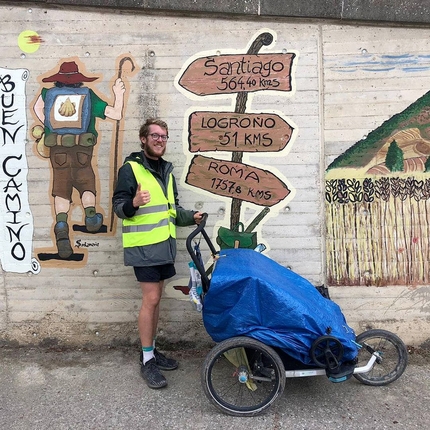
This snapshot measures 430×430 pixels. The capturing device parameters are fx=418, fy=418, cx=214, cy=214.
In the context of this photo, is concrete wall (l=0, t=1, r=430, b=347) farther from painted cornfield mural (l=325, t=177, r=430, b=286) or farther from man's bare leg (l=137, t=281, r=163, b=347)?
man's bare leg (l=137, t=281, r=163, b=347)

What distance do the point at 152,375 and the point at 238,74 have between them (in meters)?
2.61

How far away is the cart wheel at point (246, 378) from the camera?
2.76 meters

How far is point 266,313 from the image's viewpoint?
2.79 meters

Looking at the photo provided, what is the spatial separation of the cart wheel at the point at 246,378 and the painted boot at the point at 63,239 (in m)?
1.75

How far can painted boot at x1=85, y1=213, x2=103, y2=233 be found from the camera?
3.78 m

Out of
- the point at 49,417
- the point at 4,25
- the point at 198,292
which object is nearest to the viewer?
the point at 49,417

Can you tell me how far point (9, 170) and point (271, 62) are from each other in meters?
2.52

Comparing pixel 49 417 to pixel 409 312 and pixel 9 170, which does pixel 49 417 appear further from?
pixel 409 312

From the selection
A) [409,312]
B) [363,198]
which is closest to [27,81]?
[363,198]

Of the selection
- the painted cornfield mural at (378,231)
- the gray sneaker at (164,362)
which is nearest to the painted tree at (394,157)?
the painted cornfield mural at (378,231)

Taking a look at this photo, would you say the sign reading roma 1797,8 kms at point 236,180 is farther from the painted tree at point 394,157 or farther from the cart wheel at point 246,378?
the cart wheel at point 246,378

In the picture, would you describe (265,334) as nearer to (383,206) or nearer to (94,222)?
(383,206)

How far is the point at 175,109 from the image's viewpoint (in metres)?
3.69

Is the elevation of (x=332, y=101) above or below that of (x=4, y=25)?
below
